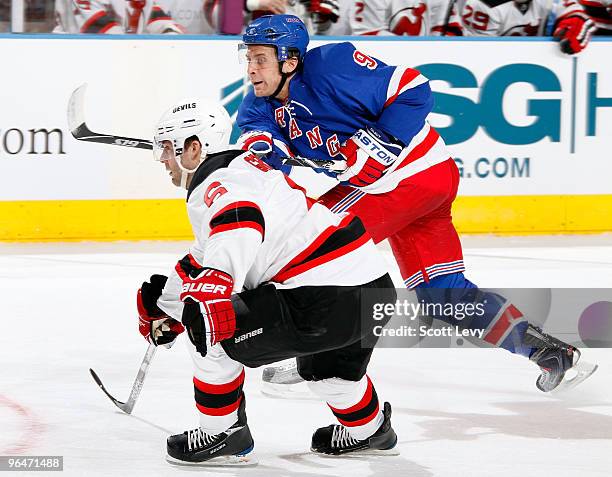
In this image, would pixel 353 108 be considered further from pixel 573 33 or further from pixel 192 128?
pixel 573 33

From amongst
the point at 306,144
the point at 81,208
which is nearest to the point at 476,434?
the point at 306,144

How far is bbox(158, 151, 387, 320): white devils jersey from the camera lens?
233 cm

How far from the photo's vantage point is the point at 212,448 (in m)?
2.60

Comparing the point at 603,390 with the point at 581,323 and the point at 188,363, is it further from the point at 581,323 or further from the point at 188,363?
the point at 188,363

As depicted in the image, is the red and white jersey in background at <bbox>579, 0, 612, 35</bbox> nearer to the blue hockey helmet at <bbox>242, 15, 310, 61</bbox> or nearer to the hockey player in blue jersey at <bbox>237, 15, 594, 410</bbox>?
the hockey player in blue jersey at <bbox>237, 15, 594, 410</bbox>

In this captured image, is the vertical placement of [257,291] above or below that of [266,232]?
below

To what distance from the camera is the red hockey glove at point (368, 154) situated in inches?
133

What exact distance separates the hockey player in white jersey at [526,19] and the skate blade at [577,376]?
3.14 m

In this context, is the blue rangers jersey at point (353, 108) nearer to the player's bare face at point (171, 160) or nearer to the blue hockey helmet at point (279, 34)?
the blue hockey helmet at point (279, 34)

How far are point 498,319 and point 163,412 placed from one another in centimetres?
93

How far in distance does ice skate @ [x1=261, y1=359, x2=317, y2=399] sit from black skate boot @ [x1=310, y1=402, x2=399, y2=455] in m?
0.54

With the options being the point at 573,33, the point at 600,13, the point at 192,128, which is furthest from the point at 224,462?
the point at 600,13

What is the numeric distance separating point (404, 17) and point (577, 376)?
326cm

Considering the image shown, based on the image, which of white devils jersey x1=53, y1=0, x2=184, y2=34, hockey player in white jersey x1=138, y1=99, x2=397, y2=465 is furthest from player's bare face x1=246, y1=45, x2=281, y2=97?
white devils jersey x1=53, y1=0, x2=184, y2=34
